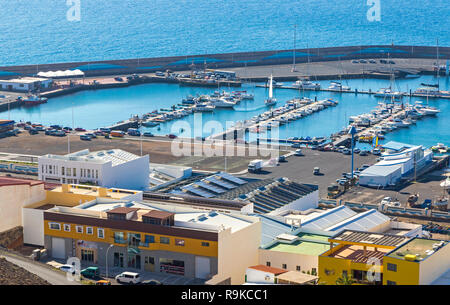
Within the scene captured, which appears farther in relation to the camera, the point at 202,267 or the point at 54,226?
the point at 54,226

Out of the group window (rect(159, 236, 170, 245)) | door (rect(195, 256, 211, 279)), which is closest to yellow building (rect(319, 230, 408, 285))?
door (rect(195, 256, 211, 279))

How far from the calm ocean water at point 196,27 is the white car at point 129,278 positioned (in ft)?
222

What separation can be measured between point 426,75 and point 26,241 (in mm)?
46532

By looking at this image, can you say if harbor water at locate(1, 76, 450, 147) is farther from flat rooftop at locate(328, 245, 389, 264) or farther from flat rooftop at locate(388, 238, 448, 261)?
flat rooftop at locate(388, 238, 448, 261)

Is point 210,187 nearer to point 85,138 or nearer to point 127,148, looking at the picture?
point 127,148

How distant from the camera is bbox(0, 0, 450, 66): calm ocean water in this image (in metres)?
94.2

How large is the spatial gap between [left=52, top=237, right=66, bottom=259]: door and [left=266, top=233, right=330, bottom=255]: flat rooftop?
15.6 feet

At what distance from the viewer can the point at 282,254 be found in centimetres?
2023

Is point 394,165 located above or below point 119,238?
below

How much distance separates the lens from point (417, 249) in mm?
17875

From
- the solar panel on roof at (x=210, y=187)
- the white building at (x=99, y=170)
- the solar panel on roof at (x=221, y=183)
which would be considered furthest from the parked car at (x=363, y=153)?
the white building at (x=99, y=170)

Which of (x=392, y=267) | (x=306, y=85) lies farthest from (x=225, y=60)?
(x=392, y=267)

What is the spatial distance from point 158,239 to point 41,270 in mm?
3278

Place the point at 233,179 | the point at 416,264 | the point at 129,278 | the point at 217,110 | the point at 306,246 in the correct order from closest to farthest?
the point at 416,264 → the point at 129,278 → the point at 306,246 → the point at 233,179 → the point at 217,110
